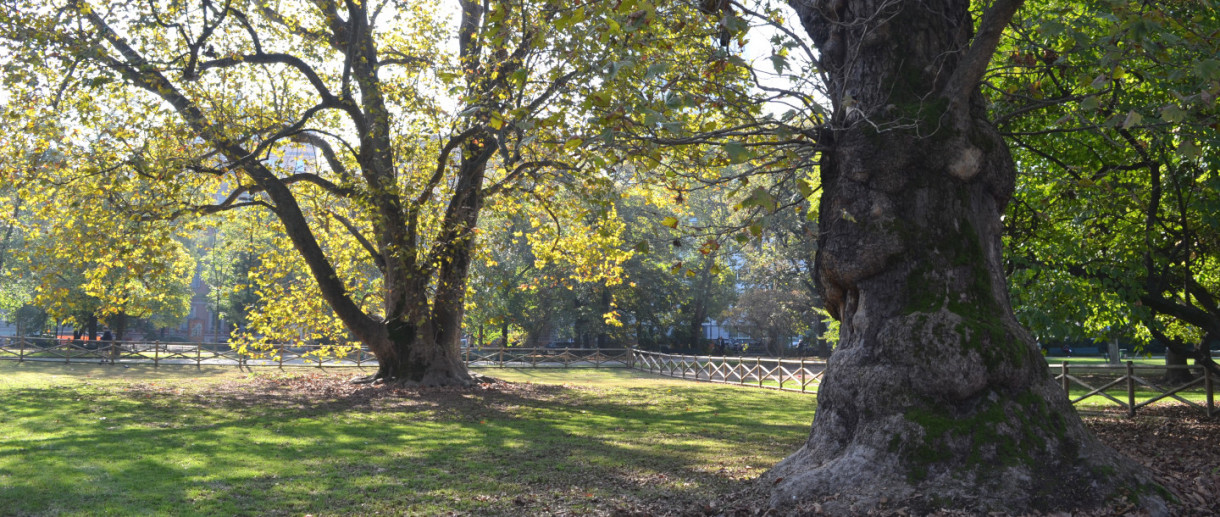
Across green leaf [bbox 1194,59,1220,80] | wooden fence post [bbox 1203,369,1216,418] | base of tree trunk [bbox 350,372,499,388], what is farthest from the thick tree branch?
base of tree trunk [bbox 350,372,499,388]

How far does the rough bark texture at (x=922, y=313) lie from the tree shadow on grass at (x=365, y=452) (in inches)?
60.1

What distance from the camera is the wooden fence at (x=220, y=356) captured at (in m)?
29.1

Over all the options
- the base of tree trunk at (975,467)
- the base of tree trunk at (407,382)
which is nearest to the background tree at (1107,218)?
the base of tree trunk at (975,467)

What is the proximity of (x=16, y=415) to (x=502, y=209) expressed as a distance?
9.87 metres

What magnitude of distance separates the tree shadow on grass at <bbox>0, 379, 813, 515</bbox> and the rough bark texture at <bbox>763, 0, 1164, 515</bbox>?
1526mm

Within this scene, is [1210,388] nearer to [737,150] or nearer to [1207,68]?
[1207,68]

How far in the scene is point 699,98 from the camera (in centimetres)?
611

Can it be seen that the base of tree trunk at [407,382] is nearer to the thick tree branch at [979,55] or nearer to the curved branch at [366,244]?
the curved branch at [366,244]

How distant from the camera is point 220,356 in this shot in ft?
94.9

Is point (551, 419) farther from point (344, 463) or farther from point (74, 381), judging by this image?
point (74, 381)

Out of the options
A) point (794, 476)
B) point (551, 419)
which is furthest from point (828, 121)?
point (551, 419)

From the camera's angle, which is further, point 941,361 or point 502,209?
point 502,209

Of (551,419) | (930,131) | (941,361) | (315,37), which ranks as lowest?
(551,419)

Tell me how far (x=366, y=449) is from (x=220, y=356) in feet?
73.5
